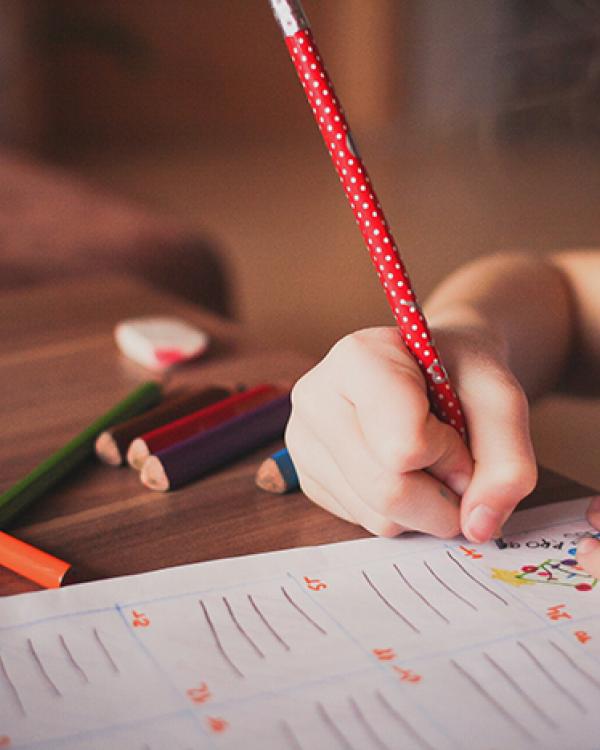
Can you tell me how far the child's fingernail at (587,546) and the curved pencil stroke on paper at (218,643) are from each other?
16cm

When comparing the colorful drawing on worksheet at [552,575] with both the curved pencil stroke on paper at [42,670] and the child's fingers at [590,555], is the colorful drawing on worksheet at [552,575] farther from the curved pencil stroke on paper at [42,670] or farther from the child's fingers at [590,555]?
the curved pencil stroke on paper at [42,670]

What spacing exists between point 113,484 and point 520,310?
0.28 metres

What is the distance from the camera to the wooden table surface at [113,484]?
0.43 metres

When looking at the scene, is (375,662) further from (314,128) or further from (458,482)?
(314,128)

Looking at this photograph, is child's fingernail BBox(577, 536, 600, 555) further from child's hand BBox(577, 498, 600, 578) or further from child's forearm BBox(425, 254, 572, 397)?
child's forearm BBox(425, 254, 572, 397)

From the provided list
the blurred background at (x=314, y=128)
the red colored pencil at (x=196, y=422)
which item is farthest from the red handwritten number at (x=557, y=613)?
the blurred background at (x=314, y=128)

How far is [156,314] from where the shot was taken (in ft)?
2.59

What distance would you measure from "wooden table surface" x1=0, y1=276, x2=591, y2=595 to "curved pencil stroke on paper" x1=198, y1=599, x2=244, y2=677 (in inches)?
1.7

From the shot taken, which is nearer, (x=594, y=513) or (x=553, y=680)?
(x=553, y=680)

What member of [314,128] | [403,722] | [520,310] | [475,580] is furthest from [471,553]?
[314,128]

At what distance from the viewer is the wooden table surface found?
16.9 inches

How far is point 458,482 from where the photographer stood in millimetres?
412

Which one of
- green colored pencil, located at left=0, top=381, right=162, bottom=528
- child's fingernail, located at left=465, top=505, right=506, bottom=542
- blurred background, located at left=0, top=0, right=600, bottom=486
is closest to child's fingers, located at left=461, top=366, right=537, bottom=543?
child's fingernail, located at left=465, top=505, right=506, bottom=542

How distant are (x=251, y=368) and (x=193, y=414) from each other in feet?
0.40
